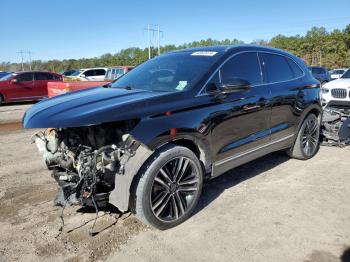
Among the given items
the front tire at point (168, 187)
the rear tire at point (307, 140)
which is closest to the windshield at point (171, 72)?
the front tire at point (168, 187)

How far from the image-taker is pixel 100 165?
127 inches

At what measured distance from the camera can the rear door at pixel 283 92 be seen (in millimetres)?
4648

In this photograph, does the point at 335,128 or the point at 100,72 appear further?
the point at 100,72

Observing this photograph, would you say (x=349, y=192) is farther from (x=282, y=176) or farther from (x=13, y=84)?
(x=13, y=84)

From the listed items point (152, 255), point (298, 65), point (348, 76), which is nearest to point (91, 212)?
point (152, 255)

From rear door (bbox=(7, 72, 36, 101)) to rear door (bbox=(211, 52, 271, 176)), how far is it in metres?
13.9

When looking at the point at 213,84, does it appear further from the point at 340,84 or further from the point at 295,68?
the point at 340,84

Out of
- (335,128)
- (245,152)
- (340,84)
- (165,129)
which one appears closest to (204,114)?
(165,129)

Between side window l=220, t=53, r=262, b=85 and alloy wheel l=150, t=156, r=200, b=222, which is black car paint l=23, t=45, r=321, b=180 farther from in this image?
alloy wheel l=150, t=156, r=200, b=222

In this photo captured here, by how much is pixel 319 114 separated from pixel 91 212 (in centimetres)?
417

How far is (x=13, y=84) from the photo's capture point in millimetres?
15578

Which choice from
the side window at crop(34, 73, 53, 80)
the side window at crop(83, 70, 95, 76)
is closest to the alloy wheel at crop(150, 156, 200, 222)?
the side window at crop(34, 73, 53, 80)

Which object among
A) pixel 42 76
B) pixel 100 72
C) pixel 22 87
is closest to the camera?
pixel 22 87

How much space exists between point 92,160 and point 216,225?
147 centimetres
